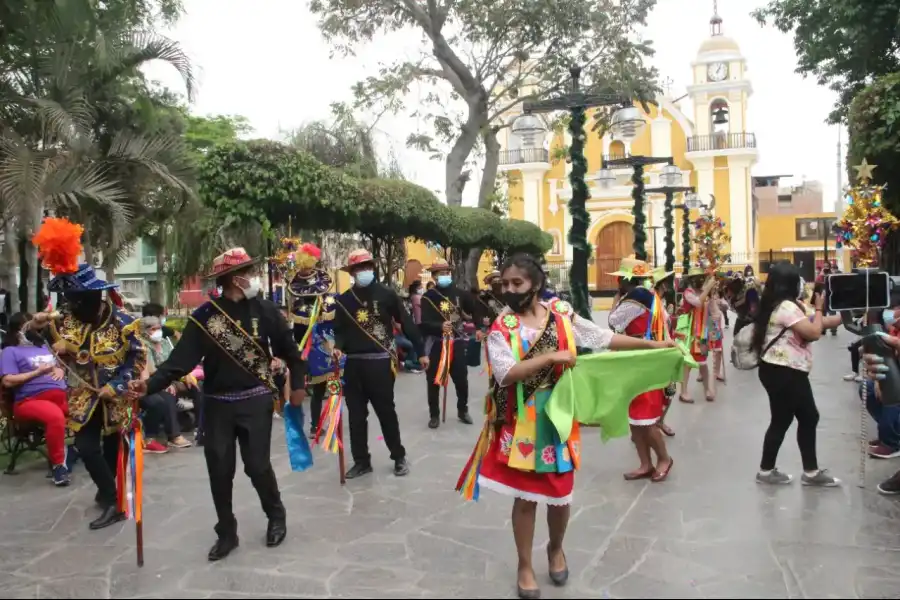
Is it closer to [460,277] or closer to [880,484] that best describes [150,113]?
[460,277]

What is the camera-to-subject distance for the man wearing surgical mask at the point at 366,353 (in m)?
6.57

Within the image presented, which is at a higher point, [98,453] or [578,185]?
[578,185]

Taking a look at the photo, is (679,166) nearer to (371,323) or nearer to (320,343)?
(320,343)

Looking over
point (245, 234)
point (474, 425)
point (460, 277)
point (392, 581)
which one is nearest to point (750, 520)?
point (392, 581)

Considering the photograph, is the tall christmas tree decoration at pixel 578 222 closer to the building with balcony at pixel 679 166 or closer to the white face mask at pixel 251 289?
the white face mask at pixel 251 289

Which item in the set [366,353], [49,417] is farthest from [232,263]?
[49,417]

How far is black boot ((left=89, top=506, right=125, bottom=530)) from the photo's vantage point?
5.38 metres

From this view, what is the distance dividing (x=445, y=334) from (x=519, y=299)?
4.99 metres

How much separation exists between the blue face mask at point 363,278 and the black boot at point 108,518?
8.18ft

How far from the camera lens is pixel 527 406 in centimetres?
394

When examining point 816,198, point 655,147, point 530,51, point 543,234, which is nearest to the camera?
point 530,51

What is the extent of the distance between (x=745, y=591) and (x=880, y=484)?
2345 millimetres

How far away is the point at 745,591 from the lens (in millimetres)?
4129

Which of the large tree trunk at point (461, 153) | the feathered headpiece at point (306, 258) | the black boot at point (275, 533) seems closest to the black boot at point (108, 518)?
the black boot at point (275, 533)
